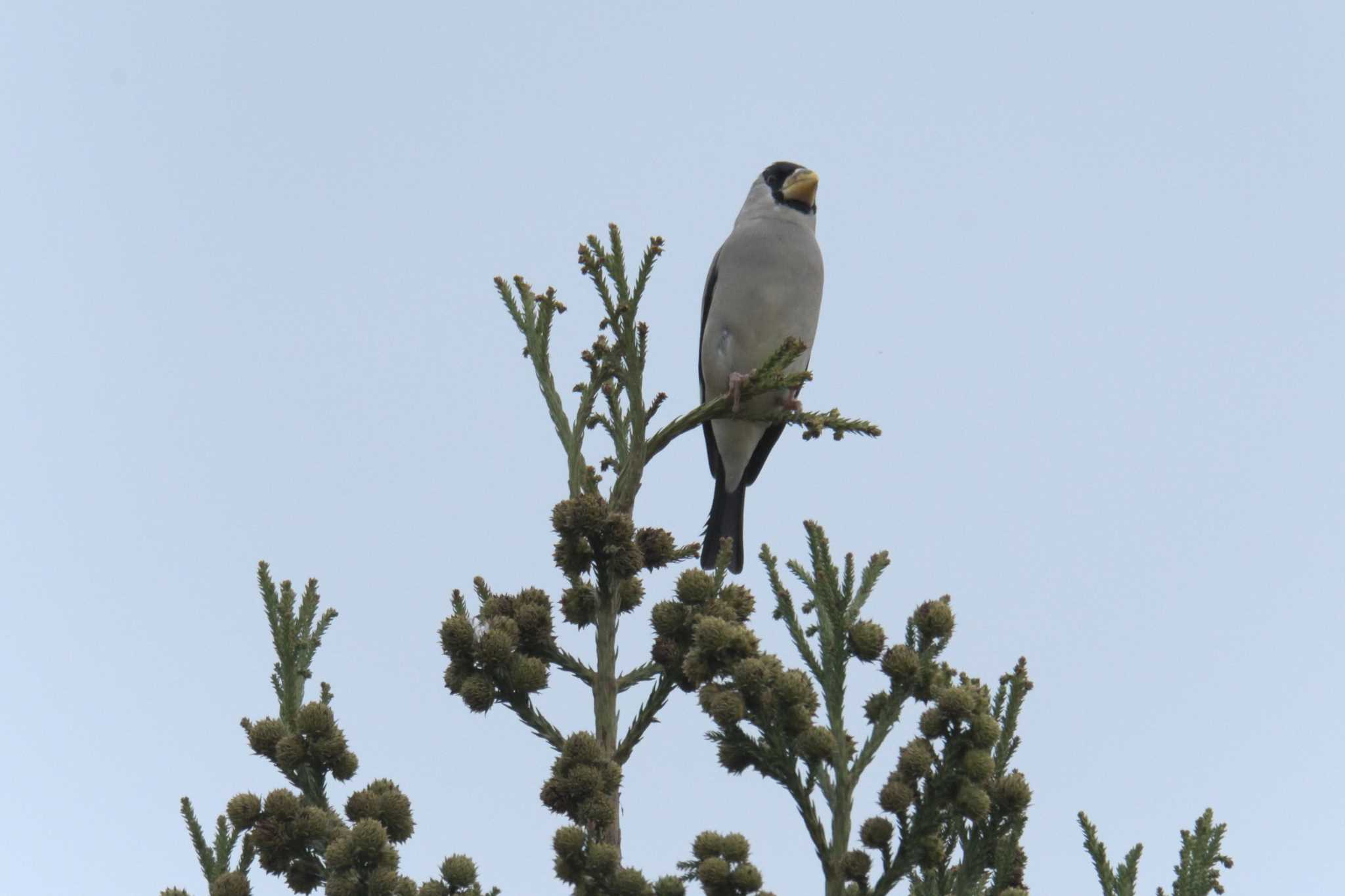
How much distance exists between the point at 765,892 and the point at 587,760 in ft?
1.52

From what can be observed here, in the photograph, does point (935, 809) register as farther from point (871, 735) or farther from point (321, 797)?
point (321, 797)

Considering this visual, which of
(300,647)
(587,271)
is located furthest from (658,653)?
(587,271)

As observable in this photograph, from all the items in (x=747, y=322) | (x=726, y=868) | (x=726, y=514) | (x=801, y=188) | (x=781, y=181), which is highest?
(x=781, y=181)

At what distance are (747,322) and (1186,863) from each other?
3430 millimetres

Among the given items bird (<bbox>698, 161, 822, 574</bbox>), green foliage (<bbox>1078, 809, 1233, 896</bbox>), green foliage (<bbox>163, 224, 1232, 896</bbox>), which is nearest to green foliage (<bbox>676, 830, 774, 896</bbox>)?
green foliage (<bbox>163, 224, 1232, 896</bbox>)

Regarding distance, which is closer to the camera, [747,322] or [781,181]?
[747,322]

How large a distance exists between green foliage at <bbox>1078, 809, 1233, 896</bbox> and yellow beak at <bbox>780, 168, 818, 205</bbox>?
4312mm

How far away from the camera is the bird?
6.05 metres

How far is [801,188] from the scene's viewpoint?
6.87 m

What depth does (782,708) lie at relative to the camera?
2785 millimetres

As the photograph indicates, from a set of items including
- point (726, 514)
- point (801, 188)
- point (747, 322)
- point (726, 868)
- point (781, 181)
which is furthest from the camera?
point (781, 181)

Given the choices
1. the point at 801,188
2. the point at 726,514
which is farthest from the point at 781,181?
the point at 726,514

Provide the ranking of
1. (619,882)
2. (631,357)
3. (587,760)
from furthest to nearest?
(631,357)
(587,760)
(619,882)

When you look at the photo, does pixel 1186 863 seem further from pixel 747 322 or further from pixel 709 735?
pixel 747 322
